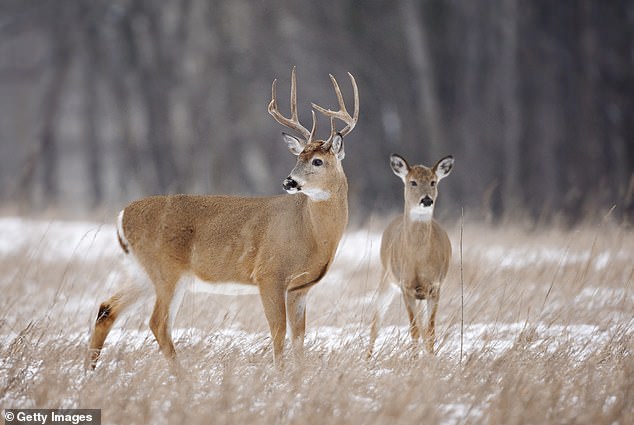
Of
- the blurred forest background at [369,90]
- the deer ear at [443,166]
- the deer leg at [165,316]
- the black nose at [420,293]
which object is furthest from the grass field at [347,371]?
the blurred forest background at [369,90]

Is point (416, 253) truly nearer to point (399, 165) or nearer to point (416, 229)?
point (416, 229)

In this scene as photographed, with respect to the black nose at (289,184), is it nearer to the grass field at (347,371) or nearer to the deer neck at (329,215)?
the deer neck at (329,215)

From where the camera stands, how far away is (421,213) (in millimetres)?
6906

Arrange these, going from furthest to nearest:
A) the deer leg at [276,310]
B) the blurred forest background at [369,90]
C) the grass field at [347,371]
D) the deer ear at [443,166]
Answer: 1. the blurred forest background at [369,90]
2. the deer ear at [443,166]
3. the deer leg at [276,310]
4. the grass field at [347,371]

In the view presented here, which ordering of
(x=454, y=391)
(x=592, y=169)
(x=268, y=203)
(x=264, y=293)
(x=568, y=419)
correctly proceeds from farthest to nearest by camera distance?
(x=592, y=169) < (x=268, y=203) < (x=264, y=293) < (x=454, y=391) < (x=568, y=419)

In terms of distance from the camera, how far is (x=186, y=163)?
19578 mm

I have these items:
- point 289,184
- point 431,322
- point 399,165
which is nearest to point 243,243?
point 289,184

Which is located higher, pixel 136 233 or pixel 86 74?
pixel 136 233

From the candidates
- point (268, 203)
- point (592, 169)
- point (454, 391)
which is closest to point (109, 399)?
point (454, 391)

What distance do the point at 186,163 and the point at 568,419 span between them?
15.9 meters

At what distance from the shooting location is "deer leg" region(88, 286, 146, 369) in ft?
18.5

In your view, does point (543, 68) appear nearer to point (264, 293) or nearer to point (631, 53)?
point (631, 53)

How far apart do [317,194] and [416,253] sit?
107 centimetres

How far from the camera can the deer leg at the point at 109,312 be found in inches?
222
